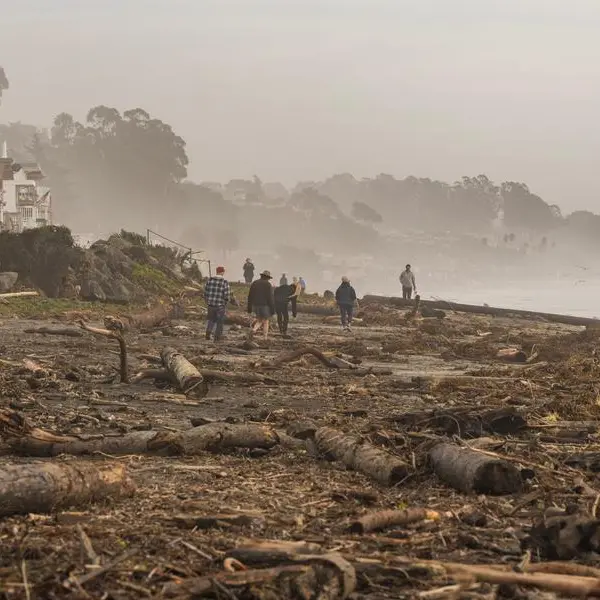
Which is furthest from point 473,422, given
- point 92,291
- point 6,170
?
point 6,170

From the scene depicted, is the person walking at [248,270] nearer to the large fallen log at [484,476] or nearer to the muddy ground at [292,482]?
the muddy ground at [292,482]

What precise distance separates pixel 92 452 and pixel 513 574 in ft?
15.5

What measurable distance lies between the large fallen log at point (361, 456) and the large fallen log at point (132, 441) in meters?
0.60

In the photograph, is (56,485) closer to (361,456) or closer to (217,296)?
(361,456)

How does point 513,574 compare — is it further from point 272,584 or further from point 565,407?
point 565,407

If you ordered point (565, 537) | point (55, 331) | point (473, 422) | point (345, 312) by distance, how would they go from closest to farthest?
point (565, 537)
point (473, 422)
point (55, 331)
point (345, 312)

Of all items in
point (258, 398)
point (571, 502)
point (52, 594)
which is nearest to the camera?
point (52, 594)

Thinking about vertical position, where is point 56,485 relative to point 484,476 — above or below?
below

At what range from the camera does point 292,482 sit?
784 centimetres

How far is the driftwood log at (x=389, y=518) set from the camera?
244 inches

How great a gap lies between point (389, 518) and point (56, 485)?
7.66 feet

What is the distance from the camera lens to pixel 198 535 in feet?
19.7

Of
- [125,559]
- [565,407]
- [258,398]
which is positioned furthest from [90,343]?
[125,559]

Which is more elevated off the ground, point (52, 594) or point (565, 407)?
point (565, 407)
